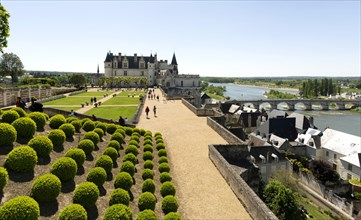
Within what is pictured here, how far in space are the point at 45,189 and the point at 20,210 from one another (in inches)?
60.1

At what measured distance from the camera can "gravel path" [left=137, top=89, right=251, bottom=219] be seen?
36.8 ft

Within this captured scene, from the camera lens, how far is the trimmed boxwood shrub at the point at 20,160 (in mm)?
9539

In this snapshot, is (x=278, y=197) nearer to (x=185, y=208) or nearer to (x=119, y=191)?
(x=185, y=208)

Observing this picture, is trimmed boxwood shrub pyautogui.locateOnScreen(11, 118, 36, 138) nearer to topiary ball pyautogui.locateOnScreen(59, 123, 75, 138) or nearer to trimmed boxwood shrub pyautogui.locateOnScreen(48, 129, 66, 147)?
trimmed boxwood shrub pyautogui.locateOnScreen(48, 129, 66, 147)

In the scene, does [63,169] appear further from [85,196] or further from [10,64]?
[10,64]

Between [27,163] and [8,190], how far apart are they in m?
1.15

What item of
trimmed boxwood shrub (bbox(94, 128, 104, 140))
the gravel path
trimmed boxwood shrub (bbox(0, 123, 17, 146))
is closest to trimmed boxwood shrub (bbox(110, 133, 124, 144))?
trimmed boxwood shrub (bbox(94, 128, 104, 140))

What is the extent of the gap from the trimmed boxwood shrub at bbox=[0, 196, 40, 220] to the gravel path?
538 centimetres

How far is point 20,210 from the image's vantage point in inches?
283

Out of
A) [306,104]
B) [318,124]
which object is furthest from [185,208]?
[306,104]

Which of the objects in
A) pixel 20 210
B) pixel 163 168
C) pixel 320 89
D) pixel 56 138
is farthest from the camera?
pixel 320 89

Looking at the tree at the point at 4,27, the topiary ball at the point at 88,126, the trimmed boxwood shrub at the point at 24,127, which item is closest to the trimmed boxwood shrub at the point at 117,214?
the trimmed boxwood shrub at the point at 24,127

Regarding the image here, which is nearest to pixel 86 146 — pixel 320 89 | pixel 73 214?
pixel 73 214

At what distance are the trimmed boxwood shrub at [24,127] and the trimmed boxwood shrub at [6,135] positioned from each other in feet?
3.15
